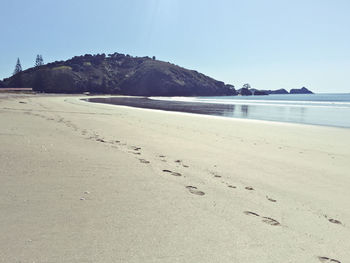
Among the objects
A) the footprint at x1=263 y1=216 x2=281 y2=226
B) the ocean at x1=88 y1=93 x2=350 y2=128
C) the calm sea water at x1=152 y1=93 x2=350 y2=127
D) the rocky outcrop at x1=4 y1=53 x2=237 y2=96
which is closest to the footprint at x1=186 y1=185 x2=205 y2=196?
the footprint at x1=263 y1=216 x2=281 y2=226

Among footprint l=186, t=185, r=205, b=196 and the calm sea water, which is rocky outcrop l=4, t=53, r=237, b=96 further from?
footprint l=186, t=185, r=205, b=196

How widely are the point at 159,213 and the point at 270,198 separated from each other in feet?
6.09

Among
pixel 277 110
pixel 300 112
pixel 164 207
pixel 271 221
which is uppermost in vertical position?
pixel 277 110

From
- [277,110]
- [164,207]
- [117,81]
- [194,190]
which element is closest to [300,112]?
[277,110]

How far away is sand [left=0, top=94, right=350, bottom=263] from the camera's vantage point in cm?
252

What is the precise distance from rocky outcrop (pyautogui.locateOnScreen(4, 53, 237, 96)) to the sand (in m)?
122

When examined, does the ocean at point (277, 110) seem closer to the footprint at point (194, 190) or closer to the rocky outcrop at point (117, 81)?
the footprint at point (194, 190)

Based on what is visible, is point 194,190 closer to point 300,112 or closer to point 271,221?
point 271,221

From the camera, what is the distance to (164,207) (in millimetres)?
3496

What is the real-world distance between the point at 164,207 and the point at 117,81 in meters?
144

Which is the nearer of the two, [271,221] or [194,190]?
[271,221]

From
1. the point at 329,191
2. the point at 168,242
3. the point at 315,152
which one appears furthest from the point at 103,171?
the point at 315,152

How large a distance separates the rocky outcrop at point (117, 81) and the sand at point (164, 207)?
121951 mm

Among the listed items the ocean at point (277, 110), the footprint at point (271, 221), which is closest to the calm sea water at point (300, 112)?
the ocean at point (277, 110)
